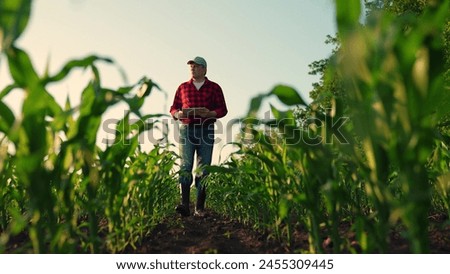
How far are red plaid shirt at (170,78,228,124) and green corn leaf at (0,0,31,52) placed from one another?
311 centimetres

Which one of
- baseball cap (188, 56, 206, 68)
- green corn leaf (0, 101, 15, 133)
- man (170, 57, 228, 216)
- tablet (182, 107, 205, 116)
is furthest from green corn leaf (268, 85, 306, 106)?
baseball cap (188, 56, 206, 68)

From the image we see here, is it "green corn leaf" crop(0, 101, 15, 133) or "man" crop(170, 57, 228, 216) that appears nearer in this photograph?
"green corn leaf" crop(0, 101, 15, 133)

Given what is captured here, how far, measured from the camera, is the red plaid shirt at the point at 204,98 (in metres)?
4.59

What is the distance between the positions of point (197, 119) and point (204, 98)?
24 centimetres

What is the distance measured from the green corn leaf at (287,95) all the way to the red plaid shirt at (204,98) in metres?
2.86

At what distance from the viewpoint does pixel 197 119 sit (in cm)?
454

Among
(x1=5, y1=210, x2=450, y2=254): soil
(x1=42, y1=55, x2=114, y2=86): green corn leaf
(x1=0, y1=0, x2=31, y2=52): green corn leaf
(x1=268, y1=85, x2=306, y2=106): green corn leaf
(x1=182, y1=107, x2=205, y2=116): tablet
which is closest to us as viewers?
(x1=0, y1=0, x2=31, y2=52): green corn leaf

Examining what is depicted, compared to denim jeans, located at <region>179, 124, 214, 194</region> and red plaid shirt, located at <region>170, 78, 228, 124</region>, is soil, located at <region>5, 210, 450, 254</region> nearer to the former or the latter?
denim jeans, located at <region>179, 124, 214, 194</region>

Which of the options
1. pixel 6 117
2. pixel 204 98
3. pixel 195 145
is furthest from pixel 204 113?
pixel 6 117

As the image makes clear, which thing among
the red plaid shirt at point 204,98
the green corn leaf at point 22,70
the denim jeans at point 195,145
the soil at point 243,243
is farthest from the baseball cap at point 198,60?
the green corn leaf at point 22,70

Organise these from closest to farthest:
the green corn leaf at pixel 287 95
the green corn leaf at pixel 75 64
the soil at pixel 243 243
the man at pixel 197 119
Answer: the green corn leaf at pixel 75 64 < the green corn leaf at pixel 287 95 < the soil at pixel 243 243 < the man at pixel 197 119

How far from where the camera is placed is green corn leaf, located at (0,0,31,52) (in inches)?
55.6

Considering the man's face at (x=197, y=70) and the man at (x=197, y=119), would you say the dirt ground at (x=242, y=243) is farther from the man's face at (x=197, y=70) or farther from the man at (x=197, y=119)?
the man's face at (x=197, y=70)

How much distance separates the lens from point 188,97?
4613mm
